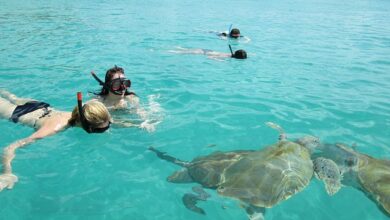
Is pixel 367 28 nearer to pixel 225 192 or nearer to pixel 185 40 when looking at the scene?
pixel 185 40

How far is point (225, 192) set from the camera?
4.33 meters

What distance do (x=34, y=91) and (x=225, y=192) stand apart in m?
6.02

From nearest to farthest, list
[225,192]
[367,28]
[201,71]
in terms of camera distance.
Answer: [225,192], [201,71], [367,28]

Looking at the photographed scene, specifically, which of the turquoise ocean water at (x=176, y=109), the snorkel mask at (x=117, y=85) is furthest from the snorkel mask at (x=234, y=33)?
the snorkel mask at (x=117, y=85)

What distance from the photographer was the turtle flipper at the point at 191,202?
4.53 m

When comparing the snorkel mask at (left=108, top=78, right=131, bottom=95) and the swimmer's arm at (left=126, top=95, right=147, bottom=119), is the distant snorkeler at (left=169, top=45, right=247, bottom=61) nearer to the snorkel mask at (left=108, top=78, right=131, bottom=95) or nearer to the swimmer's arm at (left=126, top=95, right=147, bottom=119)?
the swimmer's arm at (left=126, top=95, right=147, bottom=119)

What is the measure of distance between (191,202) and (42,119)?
9.13 feet

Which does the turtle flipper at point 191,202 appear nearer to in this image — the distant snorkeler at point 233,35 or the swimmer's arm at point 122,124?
the swimmer's arm at point 122,124

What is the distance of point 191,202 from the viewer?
4598mm

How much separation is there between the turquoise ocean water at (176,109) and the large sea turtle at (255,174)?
25 centimetres

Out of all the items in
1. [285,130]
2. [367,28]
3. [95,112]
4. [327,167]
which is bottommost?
[367,28]

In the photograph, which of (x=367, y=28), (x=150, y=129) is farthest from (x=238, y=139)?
(x=367, y=28)

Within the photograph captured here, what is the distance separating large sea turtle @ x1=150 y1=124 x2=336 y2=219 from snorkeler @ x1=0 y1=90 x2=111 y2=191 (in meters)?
1.28

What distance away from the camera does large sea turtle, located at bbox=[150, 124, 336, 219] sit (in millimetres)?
4176
